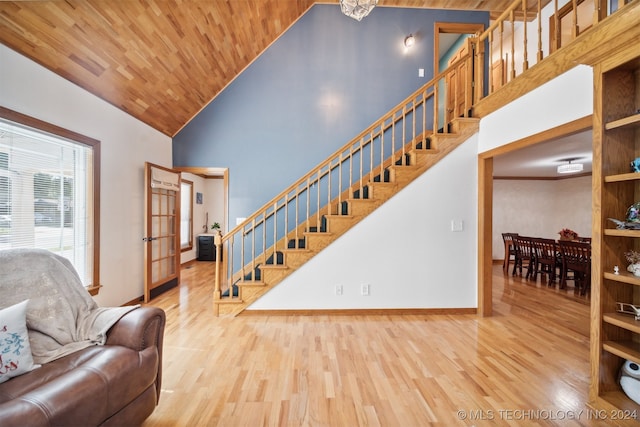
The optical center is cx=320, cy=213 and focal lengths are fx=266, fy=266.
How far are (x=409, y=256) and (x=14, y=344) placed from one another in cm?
340

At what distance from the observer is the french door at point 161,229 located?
378 centimetres

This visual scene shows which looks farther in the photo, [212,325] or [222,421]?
[212,325]

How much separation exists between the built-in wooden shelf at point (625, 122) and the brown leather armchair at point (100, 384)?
3.16m

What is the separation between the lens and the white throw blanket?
1.58 metres

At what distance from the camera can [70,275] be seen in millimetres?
1891

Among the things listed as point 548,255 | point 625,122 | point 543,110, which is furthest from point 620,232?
point 548,255

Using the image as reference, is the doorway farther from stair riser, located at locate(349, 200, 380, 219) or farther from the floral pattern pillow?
the floral pattern pillow

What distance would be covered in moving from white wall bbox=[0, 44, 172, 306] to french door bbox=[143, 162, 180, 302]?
160mm

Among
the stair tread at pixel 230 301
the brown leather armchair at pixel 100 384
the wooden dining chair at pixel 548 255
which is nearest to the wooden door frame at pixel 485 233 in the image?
the wooden dining chair at pixel 548 255

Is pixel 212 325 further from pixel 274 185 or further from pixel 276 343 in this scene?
pixel 274 185

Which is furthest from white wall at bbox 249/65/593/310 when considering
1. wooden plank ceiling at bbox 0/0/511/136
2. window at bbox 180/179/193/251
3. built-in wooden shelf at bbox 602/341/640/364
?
window at bbox 180/179/193/251

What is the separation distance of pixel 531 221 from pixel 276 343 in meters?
7.54

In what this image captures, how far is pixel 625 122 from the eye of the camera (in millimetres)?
1637

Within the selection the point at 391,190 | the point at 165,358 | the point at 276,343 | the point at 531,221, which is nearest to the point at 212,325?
the point at 165,358
